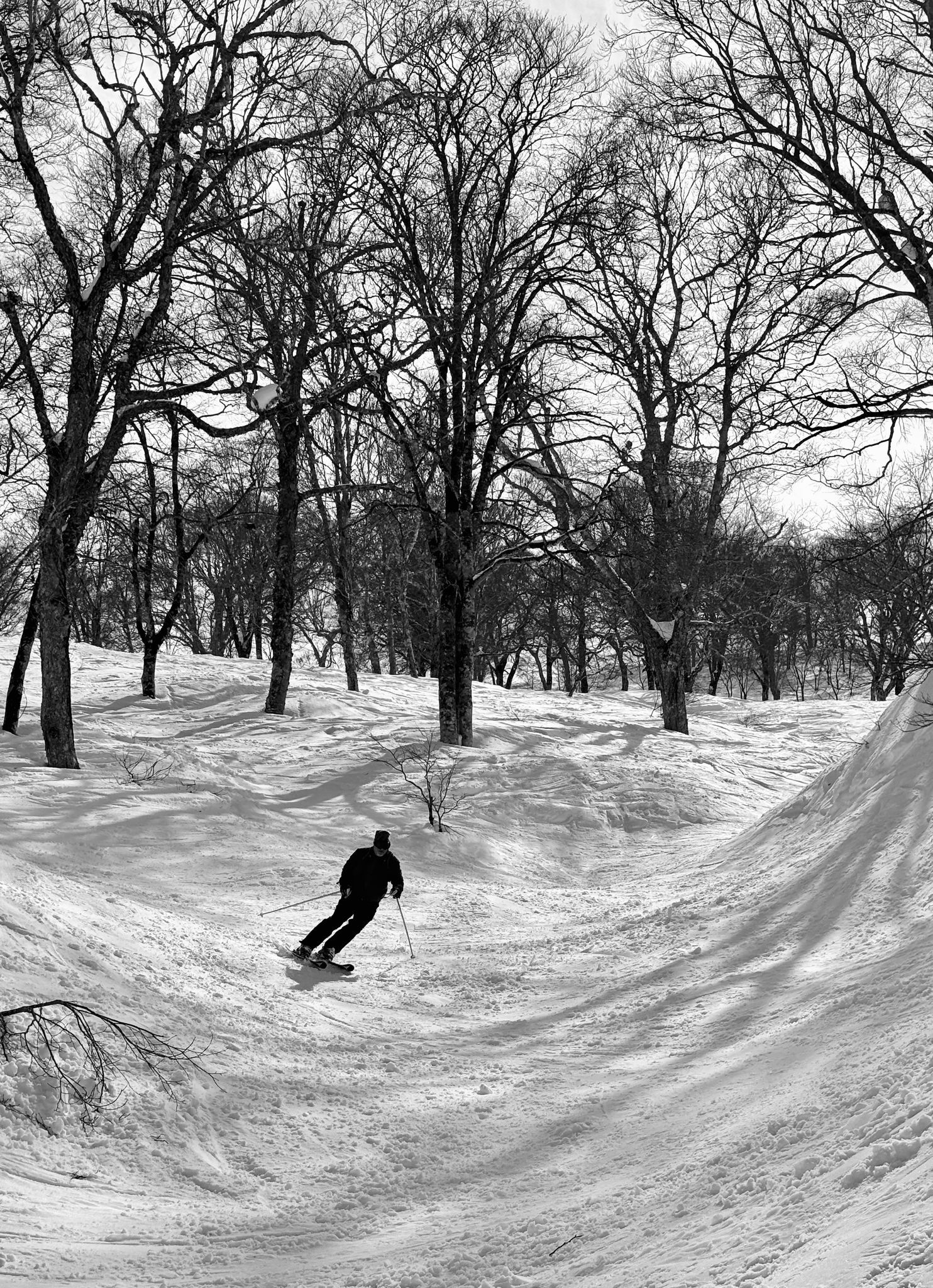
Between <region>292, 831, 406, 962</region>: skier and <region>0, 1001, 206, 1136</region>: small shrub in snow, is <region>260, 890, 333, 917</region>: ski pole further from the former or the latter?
<region>0, 1001, 206, 1136</region>: small shrub in snow

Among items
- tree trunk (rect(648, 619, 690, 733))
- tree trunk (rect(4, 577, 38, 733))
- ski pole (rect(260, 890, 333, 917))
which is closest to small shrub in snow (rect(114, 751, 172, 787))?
tree trunk (rect(4, 577, 38, 733))

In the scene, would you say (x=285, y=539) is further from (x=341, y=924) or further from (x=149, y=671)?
(x=341, y=924)

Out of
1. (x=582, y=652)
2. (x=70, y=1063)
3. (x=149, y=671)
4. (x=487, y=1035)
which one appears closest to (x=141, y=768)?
(x=149, y=671)

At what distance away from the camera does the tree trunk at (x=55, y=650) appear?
11070 mm

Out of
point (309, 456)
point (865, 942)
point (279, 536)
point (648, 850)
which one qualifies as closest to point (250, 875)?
point (648, 850)

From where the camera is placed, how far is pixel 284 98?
37.5 ft

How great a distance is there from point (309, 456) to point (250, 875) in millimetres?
15549

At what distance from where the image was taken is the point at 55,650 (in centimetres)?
1118

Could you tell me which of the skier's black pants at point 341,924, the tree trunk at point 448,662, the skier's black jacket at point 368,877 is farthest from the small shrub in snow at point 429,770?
the skier's black pants at point 341,924

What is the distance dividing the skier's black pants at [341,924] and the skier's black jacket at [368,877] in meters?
0.05

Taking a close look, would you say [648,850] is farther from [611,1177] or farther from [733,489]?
[733,489]

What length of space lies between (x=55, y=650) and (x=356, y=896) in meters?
5.49

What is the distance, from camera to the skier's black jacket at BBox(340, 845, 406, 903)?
7.97 m

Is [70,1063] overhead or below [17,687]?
below
